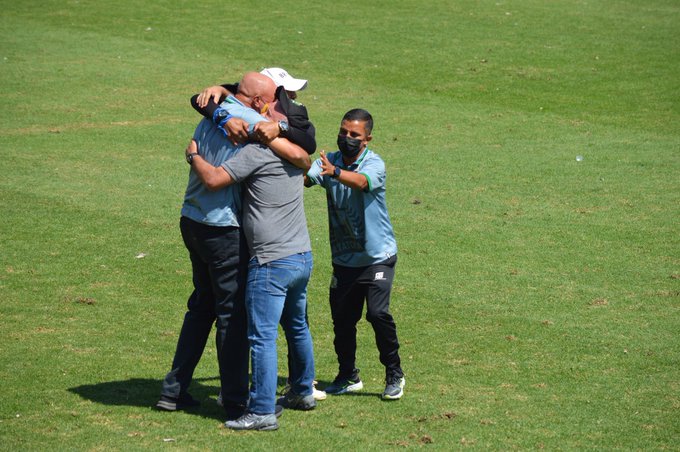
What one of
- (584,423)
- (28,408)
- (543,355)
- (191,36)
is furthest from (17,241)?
(191,36)

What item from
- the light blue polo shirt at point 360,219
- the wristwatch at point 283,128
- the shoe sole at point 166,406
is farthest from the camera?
the light blue polo shirt at point 360,219

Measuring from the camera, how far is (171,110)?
693 inches

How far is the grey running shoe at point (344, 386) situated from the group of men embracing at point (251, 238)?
1.30 ft

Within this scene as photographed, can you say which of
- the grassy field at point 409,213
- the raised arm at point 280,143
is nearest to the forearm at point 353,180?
the raised arm at point 280,143

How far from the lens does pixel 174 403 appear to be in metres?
6.85

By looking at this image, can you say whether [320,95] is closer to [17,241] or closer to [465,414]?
[17,241]

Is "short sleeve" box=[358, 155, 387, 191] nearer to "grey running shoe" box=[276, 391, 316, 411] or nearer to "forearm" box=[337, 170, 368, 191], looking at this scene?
"forearm" box=[337, 170, 368, 191]

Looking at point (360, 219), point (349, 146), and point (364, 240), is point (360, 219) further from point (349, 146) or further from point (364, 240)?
point (349, 146)

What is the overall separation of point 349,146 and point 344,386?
1768mm

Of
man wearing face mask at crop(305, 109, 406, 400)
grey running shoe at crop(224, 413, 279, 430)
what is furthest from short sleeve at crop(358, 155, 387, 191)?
grey running shoe at crop(224, 413, 279, 430)

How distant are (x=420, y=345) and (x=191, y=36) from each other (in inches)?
614

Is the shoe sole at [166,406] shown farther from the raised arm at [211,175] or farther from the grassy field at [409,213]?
the raised arm at [211,175]

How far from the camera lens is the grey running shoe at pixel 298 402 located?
6980 mm

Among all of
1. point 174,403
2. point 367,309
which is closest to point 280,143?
point 367,309
